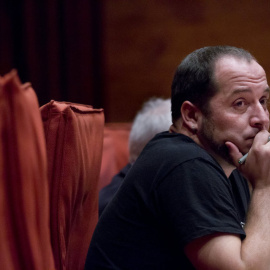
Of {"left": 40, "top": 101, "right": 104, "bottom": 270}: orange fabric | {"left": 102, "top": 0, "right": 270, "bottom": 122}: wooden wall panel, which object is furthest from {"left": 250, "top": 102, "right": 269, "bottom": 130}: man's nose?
{"left": 102, "top": 0, "right": 270, "bottom": 122}: wooden wall panel

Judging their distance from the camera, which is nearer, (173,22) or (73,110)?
(73,110)

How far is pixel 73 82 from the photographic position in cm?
356

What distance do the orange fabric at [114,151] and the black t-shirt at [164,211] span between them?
142 cm

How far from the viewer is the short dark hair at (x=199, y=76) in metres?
1.39

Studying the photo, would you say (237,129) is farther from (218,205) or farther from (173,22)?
(173,22)

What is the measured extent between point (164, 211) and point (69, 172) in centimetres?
24

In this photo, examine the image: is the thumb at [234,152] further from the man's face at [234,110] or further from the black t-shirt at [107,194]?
the black t-shirt at [107,194]

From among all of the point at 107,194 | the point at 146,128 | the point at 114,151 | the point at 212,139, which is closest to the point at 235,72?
the point at 212,139

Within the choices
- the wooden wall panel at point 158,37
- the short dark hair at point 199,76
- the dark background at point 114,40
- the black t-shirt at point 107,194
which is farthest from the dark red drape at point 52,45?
the short dark hair at point 199,76

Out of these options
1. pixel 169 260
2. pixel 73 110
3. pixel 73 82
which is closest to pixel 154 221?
pixel 169 260

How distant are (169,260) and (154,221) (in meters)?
0.09

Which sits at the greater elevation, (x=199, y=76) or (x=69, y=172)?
(x=199, y=76)

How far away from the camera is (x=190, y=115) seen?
4.68 ft

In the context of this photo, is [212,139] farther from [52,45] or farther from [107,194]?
[52,45]
